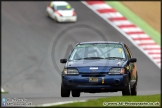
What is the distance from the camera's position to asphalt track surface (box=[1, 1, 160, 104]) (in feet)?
88.5

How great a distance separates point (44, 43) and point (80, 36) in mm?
2170

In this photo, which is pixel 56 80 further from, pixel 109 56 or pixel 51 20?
pixel 109 56

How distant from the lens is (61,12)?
122 feet

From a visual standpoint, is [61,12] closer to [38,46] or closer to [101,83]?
[38,46]

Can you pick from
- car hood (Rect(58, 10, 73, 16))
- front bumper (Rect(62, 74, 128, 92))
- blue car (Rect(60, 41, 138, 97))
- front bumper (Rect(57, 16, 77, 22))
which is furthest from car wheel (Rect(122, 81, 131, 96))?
car hood (Rect(58, 10, 73, 16))

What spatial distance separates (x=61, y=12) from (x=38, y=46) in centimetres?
576

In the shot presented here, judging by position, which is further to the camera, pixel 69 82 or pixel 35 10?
pixel 35 10

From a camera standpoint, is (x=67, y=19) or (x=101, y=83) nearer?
(x=101, y=83)

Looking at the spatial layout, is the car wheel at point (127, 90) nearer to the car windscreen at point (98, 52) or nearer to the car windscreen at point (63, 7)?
the car windscreen at point (98, 52)

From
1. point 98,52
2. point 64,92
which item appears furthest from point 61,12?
point 64,92

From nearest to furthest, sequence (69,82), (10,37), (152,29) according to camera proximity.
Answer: (69,82) → (10,37) → (152,29)

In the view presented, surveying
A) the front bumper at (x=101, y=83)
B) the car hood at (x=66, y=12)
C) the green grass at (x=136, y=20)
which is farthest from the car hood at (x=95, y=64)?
the car hood at (x=66, y=12)

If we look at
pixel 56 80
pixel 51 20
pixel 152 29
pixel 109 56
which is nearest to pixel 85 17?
pixel 51 20

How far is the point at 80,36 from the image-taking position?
1330 inches
